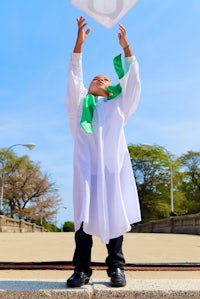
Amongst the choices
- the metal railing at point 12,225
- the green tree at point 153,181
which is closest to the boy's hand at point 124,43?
the metal railing at point 12,225

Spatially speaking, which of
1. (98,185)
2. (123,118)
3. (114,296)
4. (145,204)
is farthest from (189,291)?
(145,204)

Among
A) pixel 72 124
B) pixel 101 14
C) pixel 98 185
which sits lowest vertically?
pixel 98 185

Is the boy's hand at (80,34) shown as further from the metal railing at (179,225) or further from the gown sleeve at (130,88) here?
the metal railing at (179,225)

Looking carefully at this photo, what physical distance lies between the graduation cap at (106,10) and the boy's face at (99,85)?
497mm

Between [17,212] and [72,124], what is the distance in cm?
4906

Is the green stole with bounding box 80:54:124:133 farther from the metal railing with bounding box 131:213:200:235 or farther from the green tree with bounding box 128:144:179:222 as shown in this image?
the green tree with bounding box 128:144:179:222

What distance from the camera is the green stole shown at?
3.56 metres

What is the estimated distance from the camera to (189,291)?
3.00m

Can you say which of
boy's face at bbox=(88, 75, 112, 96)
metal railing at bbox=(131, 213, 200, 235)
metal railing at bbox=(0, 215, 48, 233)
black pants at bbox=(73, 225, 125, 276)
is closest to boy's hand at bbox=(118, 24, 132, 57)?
boy's face at bbox=(88, 75, 112, 96)

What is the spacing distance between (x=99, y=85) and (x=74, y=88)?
29 centimetres

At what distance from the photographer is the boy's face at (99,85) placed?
3.88 meters

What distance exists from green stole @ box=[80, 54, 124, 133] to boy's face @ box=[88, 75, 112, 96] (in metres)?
0.07

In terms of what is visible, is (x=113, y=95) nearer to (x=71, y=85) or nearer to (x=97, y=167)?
(x=71, y=85)

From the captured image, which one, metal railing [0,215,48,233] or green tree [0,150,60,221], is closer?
metal railing [0,215,48,233]
